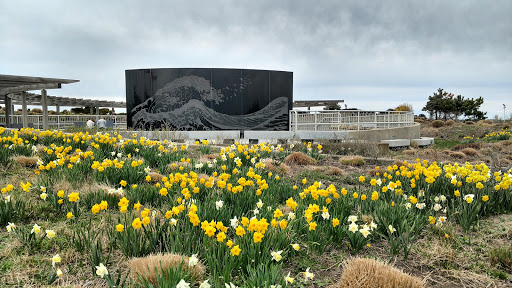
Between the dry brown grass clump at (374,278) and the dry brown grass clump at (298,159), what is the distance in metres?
6.02

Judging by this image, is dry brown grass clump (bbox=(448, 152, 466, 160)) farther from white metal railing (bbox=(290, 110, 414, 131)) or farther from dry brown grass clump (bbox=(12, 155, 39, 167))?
dry brown grass clump (bbox=(12, 155, 39, 167))

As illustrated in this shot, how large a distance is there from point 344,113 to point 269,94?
458 centimetres

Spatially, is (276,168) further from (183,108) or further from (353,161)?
(183,108)

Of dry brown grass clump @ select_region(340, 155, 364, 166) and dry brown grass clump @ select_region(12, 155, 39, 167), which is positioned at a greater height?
dry brown grass clump @ select_region(12, 155, 39, 167)

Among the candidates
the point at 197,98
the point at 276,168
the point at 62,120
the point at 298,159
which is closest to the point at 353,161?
the point at 298,159

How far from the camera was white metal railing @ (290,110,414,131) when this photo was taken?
59.9 ft

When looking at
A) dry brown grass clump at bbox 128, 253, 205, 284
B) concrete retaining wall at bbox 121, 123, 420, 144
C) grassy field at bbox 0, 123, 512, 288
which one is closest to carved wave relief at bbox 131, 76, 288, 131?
concrete retaining wall at bbox 121, 123, 420, 144

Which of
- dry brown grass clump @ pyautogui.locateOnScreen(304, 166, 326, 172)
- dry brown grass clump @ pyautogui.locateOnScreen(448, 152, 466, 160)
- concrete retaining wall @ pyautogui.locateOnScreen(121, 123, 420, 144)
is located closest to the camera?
dry brown grass clump @ pyautogui.locateOnScreen(304, 166, 326, 172)

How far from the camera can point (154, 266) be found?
2.76m

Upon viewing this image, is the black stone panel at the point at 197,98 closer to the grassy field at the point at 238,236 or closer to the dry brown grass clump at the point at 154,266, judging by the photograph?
the grassy field at the point at 238,236

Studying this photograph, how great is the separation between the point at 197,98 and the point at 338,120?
25.2 feet

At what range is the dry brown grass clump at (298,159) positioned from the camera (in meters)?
8.97

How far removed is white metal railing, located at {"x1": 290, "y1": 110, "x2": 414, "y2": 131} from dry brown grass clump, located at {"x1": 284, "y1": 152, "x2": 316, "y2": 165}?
9.09 meters

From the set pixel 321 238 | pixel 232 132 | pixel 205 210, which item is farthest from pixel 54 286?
pixel 232 132
